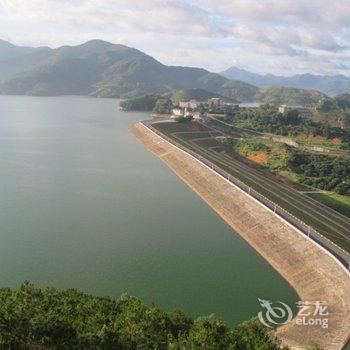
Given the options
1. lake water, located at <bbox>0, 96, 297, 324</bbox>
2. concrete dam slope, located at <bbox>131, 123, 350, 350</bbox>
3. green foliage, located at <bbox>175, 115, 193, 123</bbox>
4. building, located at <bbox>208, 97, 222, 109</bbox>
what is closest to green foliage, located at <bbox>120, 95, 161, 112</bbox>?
building, located at <bbox>208, 97, 222, 109</bbox>

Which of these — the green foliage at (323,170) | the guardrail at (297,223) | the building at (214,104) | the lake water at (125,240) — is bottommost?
the lake water at (125,240)

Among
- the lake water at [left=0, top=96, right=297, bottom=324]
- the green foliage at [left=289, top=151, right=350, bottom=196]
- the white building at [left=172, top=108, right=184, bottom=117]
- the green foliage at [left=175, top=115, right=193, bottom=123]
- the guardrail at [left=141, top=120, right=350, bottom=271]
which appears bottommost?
the lake water at [left=0, top=96, right=297, bottom=324]

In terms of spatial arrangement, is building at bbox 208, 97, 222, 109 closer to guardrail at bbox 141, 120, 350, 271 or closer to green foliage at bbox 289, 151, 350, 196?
green foliage at bbox 289, 151, 350, 196

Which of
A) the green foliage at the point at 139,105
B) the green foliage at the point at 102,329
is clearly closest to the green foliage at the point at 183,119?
the green foliage at the point at 139,105

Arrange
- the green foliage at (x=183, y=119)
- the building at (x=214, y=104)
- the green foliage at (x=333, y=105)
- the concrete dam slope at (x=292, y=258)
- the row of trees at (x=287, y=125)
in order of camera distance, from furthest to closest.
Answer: the green foliage at (x=333, y=105)
the building at (x=214, y=104)
the green foliage at (x=183, y=119)
the row of trees at (x=287, y=125)
the concrete dam slope at (x=292, y=258)

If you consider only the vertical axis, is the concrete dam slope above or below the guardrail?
below

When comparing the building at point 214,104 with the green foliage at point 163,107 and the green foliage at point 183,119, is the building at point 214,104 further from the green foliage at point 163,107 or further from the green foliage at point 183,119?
the green foliage at point 183,119

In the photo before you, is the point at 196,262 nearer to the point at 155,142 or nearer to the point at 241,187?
the point at 241,187
